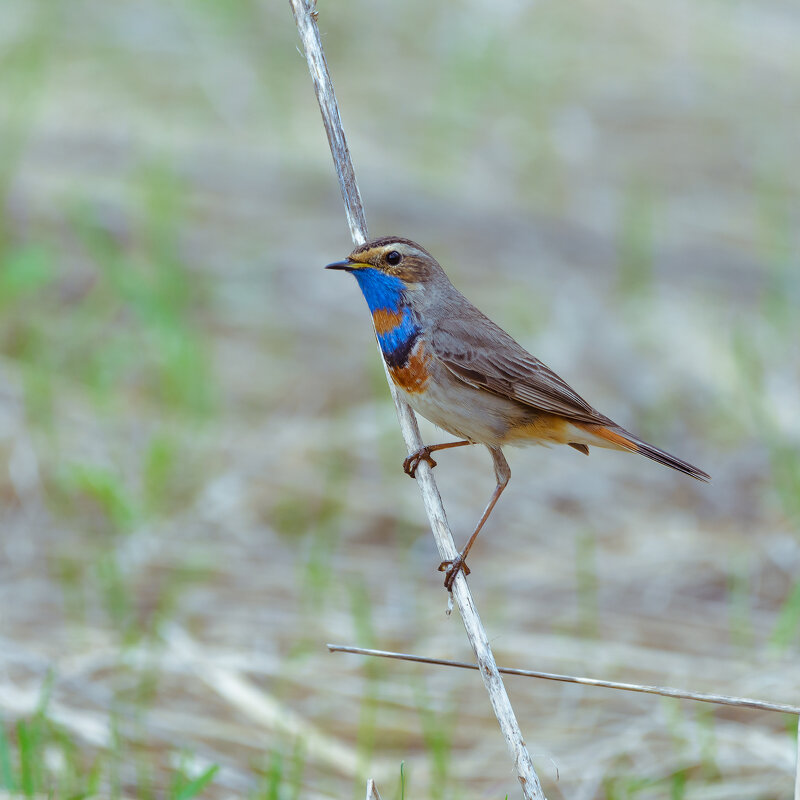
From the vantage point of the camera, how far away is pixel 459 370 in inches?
148

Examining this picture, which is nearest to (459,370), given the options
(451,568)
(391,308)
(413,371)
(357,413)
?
(413,371)

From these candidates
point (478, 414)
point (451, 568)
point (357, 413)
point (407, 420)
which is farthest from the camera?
point (357, 413)

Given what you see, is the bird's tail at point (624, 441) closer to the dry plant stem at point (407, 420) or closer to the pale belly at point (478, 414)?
the pale belly at point (478, 414)

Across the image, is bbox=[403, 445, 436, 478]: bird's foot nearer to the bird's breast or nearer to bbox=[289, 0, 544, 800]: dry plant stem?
bbox=[289, 0, 544, 800]: dry plant stem

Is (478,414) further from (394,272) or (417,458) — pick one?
(394,272)

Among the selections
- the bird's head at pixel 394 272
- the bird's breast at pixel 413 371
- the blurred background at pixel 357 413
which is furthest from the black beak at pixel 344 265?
the blurred background at pixel 357 413

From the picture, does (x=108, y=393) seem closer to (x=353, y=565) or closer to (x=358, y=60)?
(x=353, y=565)

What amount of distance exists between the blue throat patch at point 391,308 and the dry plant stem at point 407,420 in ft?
0.41

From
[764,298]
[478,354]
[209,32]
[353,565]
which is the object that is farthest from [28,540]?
[209,32]

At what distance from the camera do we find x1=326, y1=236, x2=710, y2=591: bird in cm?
372

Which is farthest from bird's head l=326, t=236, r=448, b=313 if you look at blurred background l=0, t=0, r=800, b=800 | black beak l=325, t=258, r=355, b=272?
blurred background l=0, t=0, r=800, b=800

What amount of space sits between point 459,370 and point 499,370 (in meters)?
0.16

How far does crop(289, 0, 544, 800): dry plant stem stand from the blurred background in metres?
0.39

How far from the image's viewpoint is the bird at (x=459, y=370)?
3.72m
